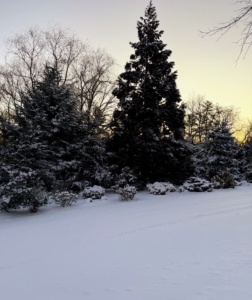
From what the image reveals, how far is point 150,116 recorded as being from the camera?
534 inches

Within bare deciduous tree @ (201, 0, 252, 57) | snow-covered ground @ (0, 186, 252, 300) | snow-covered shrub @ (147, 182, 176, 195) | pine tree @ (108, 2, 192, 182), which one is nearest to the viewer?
snow-covered ground @ (0, 186, 252, 300)

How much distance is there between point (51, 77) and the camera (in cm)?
1238

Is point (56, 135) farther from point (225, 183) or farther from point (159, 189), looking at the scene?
point (225, 183)

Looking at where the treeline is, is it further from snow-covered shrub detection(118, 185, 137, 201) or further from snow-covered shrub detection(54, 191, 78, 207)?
snow-covered shrub detection(118, 185, 137, 201)

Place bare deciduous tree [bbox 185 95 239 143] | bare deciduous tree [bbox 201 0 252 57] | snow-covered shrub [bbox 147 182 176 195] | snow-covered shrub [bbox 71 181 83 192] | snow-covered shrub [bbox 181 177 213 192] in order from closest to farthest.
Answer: bare deciduous tree [bbox 201 0 252 57] < snow-covered shrub [bbox 147 182 176 195] < snow-covered shrub [bbox 71 181 83 192] < snow-covered shrub [bbox 181 177 213 192] < bare deciduous tree [bbox 185 95 239 143]

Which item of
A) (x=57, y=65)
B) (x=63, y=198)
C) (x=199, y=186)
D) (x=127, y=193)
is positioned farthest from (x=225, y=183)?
(x=57, y=65)

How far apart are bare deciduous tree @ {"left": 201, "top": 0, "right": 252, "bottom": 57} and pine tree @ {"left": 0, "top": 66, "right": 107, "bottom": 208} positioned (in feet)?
24.5

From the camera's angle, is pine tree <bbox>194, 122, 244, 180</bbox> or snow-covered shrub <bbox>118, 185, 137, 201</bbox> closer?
snow-covered shrub <bbox>118, 185, 137, 201</bbox>

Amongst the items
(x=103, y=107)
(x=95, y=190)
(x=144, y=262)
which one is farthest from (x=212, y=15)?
(x=103, y=107)

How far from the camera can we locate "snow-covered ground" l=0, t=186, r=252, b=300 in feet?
10.1

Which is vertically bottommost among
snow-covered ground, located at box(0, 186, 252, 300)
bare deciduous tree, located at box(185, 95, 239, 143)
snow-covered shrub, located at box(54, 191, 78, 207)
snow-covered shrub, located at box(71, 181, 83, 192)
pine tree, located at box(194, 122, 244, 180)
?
snow-covered ground, located at box(0, 186, 252, 300)

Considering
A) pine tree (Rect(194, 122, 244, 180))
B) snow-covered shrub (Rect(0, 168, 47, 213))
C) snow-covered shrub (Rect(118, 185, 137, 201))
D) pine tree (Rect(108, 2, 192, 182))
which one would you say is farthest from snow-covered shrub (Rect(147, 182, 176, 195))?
pine tree (Rect(194, 122, 244, 180))

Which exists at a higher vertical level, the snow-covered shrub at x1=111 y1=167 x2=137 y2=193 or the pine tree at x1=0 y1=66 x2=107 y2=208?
the pine tree at x1=0 y1=66 x2=107 y2=208

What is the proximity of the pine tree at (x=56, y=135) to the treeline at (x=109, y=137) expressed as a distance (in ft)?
0.15
